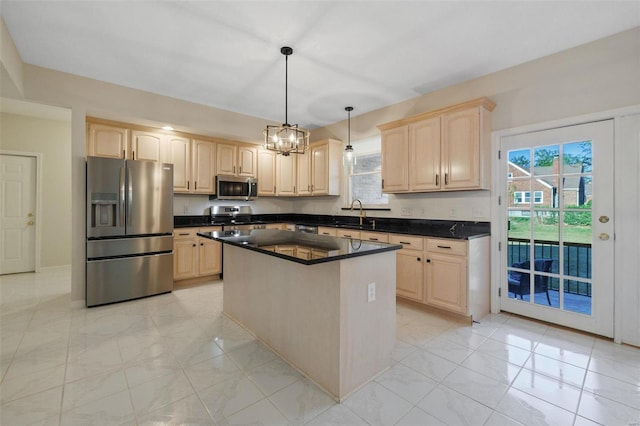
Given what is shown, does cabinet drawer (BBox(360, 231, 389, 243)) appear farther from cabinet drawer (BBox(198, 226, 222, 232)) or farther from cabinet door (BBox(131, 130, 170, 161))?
cabinet door (BBox(131, 130, 170, 161))

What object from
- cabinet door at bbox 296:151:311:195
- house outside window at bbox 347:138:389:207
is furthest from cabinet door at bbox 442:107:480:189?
cabinet door at bbox 296:151:311:195

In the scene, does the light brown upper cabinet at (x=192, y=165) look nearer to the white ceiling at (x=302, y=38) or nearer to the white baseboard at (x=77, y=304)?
the white ceiling at (x=302, y=38)

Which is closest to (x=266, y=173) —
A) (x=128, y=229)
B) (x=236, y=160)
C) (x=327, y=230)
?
(x=236, y=160)

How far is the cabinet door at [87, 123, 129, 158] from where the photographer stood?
3.77 metres

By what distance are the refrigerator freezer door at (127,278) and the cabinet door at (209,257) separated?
1.71ft

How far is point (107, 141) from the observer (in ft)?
12.7

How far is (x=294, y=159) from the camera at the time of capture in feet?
18.4

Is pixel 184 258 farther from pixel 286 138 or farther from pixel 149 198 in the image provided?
pixel 286 138

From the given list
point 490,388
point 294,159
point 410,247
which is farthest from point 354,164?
point 490,388

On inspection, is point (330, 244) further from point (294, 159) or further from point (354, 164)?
point (294, 159)

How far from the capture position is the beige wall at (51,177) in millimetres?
5059

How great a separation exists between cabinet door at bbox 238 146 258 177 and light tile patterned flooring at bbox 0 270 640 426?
9.21ft

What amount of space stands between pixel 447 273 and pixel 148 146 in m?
4.31

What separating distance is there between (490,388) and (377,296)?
94 centimetres
